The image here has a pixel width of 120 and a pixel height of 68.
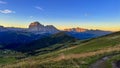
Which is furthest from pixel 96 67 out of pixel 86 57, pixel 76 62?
pixel 86 57

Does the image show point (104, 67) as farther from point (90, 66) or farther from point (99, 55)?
point (99, 55)

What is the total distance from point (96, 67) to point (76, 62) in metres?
3.93

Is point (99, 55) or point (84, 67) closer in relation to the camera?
point (84, 67)

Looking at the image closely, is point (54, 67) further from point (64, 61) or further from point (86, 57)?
point (86, 57)

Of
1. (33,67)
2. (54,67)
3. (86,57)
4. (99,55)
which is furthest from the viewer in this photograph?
(99,55)

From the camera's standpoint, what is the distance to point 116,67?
3338 cm

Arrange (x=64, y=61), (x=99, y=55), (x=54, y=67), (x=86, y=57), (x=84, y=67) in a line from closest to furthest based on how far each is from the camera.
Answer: (x=54, y=67) < (x=84, y=67) < (x=64, y=61) < (x=86, y=57) < (x=99, y=55)

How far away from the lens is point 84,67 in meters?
34.5

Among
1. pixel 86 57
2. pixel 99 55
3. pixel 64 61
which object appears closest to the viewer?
pixel 64 61

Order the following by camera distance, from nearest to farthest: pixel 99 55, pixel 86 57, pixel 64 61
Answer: pixel 64 61 → pixel 86 57 → pixel 99 55

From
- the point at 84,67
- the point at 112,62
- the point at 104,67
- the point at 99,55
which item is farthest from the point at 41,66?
the point at 99,55

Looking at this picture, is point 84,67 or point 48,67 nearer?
point 48,67

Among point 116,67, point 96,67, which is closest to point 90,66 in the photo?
point 96,67

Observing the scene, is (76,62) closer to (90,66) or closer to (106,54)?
(90,66)
